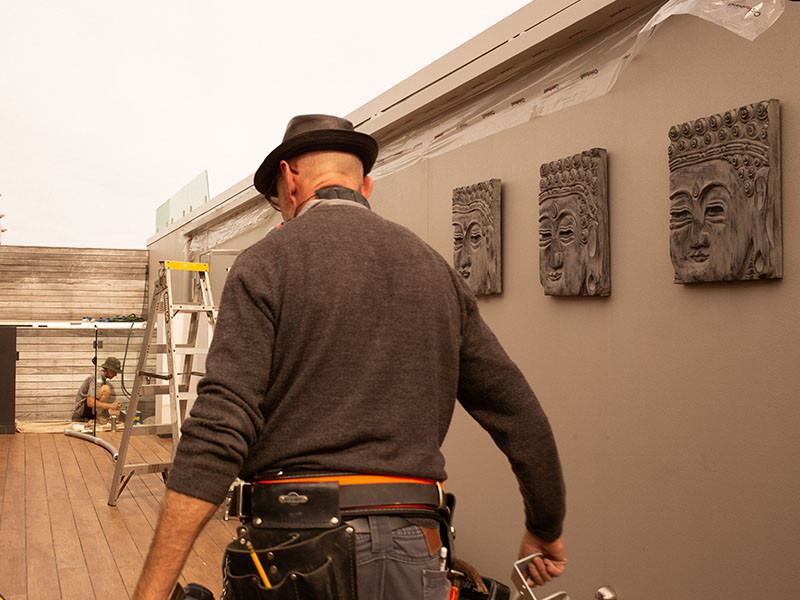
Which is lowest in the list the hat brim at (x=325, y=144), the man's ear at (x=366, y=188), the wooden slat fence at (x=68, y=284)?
the man's ear at (x=366, y=188)

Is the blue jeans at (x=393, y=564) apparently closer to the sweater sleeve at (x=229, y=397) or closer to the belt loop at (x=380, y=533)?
the belt loop at (x=380, y=533)

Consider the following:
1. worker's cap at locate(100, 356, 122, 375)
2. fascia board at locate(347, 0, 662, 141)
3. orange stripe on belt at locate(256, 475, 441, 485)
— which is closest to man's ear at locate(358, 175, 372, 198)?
orange stripe on belt at locate(256, 475, 441, 485)

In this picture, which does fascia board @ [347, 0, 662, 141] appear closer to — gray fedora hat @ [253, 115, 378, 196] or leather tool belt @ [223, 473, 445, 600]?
gray fedora hat @ [253, 115, 378, 196]

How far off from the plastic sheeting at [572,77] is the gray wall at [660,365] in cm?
6

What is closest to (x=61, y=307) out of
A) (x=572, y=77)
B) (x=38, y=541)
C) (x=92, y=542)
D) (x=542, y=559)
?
(x=38, y=541)

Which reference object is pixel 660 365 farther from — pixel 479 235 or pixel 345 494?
pixel 345 494

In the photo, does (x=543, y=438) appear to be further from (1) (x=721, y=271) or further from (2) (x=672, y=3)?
(2) (x=672, y=3)

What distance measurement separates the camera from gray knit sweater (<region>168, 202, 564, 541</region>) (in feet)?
4.14

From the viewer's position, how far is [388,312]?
137cm

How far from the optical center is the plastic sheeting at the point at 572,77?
229cm

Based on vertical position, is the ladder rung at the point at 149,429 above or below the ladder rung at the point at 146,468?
above

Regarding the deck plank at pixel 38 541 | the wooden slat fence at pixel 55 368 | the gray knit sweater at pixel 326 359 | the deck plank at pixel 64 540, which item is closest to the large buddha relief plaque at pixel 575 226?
the gray knit sweater at pixel 326 359

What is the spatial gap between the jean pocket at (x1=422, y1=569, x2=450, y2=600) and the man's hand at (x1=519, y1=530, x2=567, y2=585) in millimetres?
284

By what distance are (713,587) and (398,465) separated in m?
1.53
